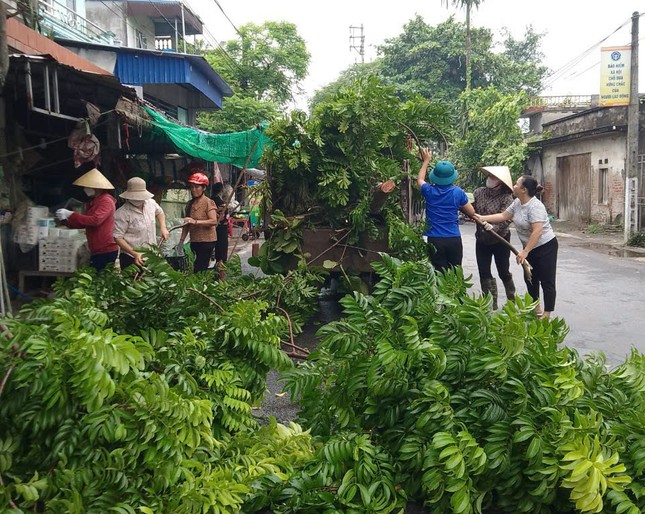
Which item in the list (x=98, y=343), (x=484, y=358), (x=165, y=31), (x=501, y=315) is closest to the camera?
(x=98, y=343)

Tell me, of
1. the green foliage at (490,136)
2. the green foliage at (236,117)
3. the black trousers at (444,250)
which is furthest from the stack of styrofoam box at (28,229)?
the green foliage at (490,136)

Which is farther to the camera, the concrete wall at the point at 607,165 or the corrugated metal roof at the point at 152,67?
the concrete wall at the point at 607,165

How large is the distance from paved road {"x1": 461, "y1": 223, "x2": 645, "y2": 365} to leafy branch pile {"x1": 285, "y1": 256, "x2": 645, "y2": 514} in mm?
3281

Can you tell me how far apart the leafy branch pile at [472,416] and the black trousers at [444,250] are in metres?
3.74

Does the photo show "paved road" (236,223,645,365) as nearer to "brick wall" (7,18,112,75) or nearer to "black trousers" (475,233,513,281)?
"black trousers" (475,233,513,281)

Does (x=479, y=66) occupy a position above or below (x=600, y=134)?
above

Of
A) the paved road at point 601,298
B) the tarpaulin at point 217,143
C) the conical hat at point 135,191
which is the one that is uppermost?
the tarpaulin at point 217,143

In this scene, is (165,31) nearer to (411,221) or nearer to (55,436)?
(411,221)

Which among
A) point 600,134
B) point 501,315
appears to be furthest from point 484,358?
point 600,134

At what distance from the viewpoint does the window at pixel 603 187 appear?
21859 mm

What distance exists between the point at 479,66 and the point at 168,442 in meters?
36.6

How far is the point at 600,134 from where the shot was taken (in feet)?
71.4

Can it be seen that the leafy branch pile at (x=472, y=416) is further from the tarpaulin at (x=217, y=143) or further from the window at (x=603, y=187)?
the window at (x=603, y=187)

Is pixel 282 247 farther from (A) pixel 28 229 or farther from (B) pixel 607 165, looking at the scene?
(B) pixel 607 165
